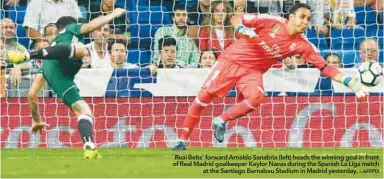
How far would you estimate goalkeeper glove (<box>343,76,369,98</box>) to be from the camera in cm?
1419

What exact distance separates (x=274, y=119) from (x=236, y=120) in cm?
57

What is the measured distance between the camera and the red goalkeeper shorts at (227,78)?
15.1 m

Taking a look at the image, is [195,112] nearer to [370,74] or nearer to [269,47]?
[269,47]

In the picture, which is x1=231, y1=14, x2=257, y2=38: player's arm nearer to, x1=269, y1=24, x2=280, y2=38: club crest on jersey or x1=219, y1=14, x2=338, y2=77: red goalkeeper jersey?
x1=219, y1=14, x2=338, y2=77: red goalkeeper jersey

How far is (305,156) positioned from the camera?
520 inches

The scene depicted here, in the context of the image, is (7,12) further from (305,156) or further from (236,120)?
(305,156)

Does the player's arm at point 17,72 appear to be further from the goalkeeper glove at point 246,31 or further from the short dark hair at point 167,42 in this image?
the goalkeeper glove at point 246,31

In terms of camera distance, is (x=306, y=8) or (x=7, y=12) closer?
(x=306, y=8)

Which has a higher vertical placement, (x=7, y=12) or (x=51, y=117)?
(x=7, y=12)

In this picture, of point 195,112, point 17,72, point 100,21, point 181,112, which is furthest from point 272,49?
point 17,72

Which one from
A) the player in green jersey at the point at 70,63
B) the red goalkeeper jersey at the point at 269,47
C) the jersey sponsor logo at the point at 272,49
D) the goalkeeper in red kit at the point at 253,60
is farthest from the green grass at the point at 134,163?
the jersey sponsor logo at the point at 272,49

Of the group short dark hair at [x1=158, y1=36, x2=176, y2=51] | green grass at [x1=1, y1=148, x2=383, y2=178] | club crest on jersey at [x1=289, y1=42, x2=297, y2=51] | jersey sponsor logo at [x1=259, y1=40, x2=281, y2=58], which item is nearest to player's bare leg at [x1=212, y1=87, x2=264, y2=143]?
green grass at [x1=1, y1=148, x2=383, y2=178]

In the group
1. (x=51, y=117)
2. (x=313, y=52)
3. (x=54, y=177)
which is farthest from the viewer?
(x=51, y=117)

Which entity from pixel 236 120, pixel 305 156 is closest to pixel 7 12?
pixel 236 120
